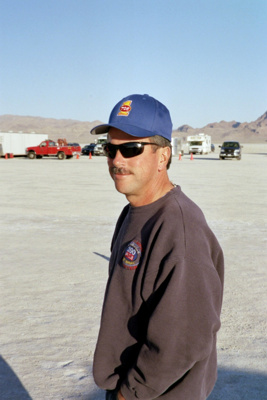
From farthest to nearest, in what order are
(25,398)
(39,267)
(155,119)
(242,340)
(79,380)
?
1. (39,267)
2. (242,340)
3. (79,380)
4. (25,398)
5. (155,119)

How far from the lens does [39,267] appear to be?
278 inches

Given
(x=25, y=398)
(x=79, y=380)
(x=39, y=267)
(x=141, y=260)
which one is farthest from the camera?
(x=39, y=267)

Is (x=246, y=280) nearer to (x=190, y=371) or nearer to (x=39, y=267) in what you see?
(x=39, y=267)

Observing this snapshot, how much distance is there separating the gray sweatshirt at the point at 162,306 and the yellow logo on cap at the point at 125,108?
38cm

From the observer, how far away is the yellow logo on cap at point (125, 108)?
197cm

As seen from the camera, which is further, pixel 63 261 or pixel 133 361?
pixel 63 261

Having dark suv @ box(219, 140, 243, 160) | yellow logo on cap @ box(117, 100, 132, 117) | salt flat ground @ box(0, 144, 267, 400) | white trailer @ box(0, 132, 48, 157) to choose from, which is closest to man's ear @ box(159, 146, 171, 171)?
yellow logo on cap @ box(117, 100, 132, 117)

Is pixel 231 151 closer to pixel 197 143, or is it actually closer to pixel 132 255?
pixel 197 143

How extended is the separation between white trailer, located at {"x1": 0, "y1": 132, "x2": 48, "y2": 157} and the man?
145 ft

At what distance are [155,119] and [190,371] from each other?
1003mm

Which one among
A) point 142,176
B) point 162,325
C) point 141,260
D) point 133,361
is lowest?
point 133,361

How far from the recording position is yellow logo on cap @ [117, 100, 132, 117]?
197 cm

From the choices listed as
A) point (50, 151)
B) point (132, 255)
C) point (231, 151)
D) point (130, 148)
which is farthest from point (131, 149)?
point (50, 151)

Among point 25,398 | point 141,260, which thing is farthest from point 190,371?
point 25,398
